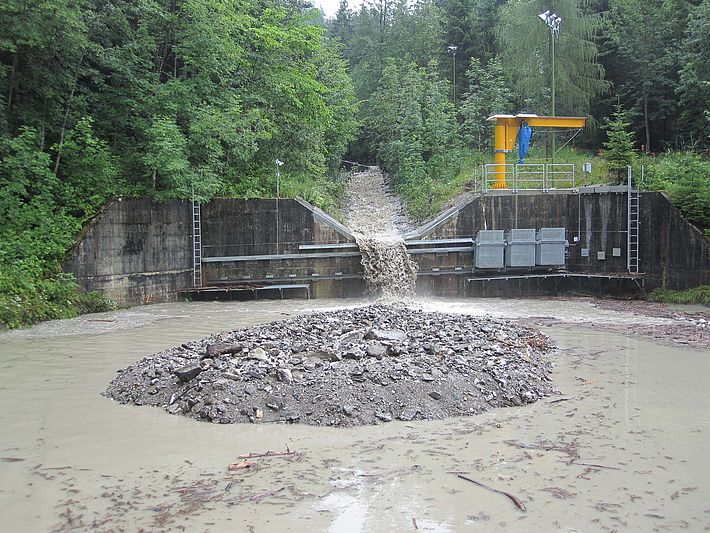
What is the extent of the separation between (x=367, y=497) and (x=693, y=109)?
27422mm

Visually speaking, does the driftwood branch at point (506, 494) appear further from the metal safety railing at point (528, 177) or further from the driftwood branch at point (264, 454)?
the metal safety railing at point (528, 177)

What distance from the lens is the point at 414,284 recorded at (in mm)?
19766

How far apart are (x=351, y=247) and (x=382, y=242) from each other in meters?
1.03

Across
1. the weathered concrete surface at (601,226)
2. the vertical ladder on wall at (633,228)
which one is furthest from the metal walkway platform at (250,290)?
the vertical ladder on wall at (633,228)

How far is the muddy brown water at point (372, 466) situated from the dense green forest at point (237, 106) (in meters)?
8.80

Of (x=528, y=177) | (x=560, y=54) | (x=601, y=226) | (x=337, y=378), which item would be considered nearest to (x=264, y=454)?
(x=337, y=378)

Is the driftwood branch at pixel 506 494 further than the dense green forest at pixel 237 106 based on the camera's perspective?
No

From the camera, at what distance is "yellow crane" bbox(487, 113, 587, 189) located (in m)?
21.3

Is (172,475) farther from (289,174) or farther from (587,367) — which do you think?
(289,174)

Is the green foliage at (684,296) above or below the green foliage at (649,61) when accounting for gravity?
below

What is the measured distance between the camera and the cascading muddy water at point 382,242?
64.3 feet

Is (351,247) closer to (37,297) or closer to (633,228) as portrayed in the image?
(633,228)

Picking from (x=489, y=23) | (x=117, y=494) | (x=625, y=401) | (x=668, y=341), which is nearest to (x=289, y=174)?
(x=668, y=341)

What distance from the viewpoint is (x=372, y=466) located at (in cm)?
632
